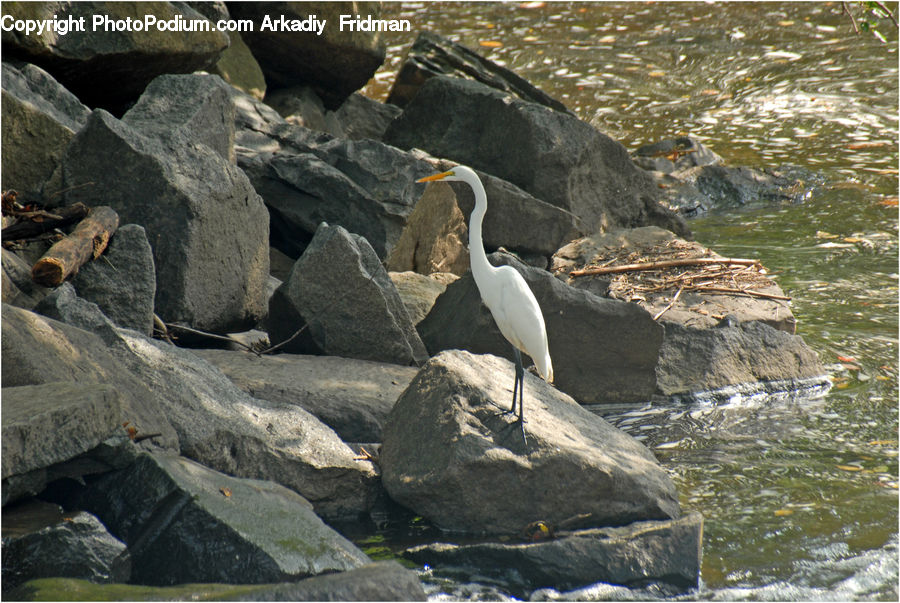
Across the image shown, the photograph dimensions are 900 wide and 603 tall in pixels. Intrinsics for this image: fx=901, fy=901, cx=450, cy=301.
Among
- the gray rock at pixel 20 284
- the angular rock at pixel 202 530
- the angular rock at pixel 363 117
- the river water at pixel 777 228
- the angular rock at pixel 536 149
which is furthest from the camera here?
the angular rock at pixel 363 117

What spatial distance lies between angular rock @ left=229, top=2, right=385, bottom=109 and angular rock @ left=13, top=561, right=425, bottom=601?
673cm

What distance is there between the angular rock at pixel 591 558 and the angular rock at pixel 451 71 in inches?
263

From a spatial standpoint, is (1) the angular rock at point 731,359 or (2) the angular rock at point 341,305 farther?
(1) the angular rock at point 731,359

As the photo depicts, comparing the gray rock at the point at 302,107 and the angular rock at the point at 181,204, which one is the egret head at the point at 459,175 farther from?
the gray rock at the point at 302,107

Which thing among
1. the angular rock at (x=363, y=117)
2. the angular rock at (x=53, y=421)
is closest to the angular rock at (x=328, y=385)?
the angular rock at (x=53, y=421)

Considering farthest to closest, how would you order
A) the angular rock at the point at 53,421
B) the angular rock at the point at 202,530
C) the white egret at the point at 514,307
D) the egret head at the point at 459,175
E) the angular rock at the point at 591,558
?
the egret head at the point at 459,175
the white egret at the point at 514,307
the angular rock at the point at 591,558
the angular rock at the point at 202,530
the angular rock at the point at 53,421

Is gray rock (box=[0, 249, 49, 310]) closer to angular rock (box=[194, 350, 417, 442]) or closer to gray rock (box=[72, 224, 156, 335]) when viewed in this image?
gray rock (box=[72, 224, 156, 335])

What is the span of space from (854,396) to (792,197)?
5.29 metres

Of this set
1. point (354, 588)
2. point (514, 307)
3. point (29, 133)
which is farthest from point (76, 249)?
point (354, 588)

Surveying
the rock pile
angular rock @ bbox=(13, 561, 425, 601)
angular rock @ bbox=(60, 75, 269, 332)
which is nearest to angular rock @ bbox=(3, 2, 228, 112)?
the rock pile

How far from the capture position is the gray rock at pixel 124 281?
4.59 m

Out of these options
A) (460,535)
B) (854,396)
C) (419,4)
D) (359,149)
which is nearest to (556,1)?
(419,4)

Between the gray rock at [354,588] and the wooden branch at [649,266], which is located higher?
the wooden branch at [649,266]

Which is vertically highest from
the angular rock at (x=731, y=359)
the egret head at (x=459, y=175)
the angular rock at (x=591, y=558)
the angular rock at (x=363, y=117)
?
the angular rock at (x=363, y=117)
